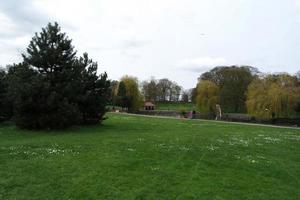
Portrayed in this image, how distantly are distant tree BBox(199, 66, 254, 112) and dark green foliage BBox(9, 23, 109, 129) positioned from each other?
5535 cm

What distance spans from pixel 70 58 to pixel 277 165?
2020cm

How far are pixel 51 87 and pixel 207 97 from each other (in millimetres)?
60394

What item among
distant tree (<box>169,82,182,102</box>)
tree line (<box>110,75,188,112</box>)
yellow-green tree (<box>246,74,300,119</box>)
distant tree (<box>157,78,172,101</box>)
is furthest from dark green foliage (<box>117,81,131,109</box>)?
distant tree (<box>169,82,182,102</box>)

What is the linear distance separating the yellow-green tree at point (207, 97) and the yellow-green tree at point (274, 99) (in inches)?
673

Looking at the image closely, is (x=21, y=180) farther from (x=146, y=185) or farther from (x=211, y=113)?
(x=211, y=113)

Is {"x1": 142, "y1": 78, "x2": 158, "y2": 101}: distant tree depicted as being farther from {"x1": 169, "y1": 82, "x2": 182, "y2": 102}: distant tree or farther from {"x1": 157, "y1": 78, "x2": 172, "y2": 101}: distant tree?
{"x1": 169, "y1": 82, "x2": 182, "y2": 102}: distant tree

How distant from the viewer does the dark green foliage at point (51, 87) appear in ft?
95.1

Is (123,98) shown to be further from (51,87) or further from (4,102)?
(51,87)

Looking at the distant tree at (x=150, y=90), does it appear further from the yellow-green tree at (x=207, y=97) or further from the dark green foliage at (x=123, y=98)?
the yellow-green tree at (x=207, y=97)

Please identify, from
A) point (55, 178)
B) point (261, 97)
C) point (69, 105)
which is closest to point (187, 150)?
point (55, 178)

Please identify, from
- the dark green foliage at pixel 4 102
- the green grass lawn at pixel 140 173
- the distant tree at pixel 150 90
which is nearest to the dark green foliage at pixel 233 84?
the distant tree at pixel 150 90

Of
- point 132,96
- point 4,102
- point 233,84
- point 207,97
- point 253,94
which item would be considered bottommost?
point 4,102

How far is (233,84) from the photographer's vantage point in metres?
90.0

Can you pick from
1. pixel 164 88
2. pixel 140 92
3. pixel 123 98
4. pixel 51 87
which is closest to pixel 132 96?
pixel 123 98
